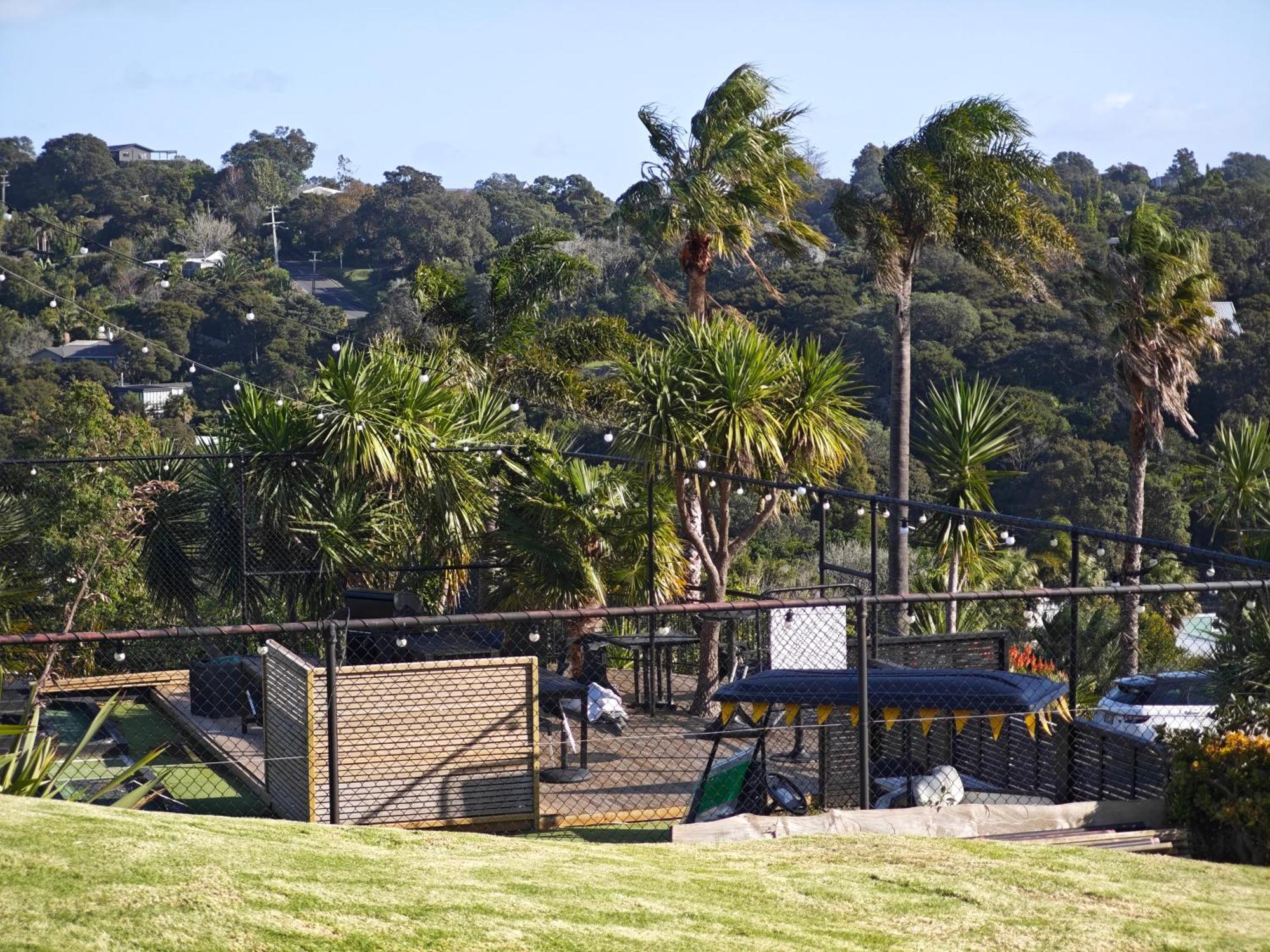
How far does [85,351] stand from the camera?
149 feet

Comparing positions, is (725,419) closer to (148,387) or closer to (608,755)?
(608,755)

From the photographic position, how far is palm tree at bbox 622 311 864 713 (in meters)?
12.0

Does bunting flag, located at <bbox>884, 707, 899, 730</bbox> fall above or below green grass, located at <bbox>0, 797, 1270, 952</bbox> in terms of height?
above

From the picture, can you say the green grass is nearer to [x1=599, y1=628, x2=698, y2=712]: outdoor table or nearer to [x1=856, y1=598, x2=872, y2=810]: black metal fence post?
[x1=856, y1=598, x2=872, y2=810]: black metal fence post

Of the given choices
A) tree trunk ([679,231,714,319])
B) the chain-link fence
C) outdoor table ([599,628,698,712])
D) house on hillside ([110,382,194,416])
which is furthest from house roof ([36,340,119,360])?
outdoor table ([599,628,698,712])

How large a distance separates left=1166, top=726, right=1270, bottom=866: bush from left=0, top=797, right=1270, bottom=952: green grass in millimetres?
268

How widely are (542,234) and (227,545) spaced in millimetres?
6817

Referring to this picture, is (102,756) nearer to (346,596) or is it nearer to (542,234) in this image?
(346,596)

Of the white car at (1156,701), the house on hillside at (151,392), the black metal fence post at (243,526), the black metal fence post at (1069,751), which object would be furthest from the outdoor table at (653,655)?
the house on hillside at (151,392)

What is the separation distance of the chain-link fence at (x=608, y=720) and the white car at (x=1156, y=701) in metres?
0.03

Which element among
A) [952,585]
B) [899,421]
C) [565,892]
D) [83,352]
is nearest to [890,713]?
[565,892]

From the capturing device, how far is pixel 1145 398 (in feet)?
59.9

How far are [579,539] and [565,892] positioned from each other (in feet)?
26.2

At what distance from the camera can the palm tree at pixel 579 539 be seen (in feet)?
40.9
